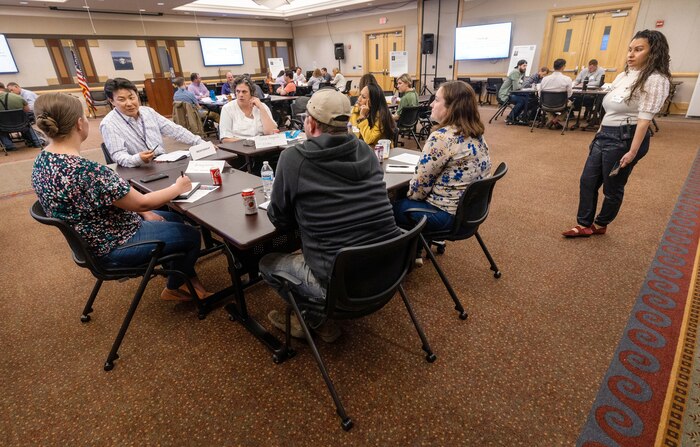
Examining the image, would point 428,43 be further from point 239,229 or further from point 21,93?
point 239,229

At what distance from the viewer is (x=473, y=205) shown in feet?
6.56

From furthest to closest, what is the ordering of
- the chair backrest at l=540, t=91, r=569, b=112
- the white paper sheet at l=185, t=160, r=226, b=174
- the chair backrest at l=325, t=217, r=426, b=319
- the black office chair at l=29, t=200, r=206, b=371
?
the chair backrest at l=540, t=91, r=569, b=112, the white paper sheet at l=185, t=160, r=226, b=174, the black office chair at l=29, t=200, r=206, b=371, the chair backrest at l=325, t=217, r=426, b=319

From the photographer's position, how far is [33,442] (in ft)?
4.75

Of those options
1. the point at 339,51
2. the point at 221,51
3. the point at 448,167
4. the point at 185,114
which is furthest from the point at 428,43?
the point at 448,167

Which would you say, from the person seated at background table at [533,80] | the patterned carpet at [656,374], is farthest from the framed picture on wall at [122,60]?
the patterned carpet at [656,374]

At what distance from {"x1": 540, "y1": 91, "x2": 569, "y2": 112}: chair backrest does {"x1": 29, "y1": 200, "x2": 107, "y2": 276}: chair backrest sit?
24.1ft

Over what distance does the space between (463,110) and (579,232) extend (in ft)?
5.73

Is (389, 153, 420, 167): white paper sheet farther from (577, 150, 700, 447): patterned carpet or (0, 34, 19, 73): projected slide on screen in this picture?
(0, 34, 19, 73): projected slide on screen

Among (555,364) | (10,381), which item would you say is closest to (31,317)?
(10,381)

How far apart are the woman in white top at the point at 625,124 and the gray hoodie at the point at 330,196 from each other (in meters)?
1.98

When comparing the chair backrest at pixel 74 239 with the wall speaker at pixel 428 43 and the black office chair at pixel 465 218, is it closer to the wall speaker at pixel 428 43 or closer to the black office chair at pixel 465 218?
the black office chair at pixel 465 218

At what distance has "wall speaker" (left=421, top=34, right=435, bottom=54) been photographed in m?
10.9

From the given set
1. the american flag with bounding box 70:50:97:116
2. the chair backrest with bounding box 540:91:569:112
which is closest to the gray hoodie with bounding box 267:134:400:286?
the chair backrest with bounding box 540:91:569:112

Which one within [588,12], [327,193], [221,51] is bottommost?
[327,193]
